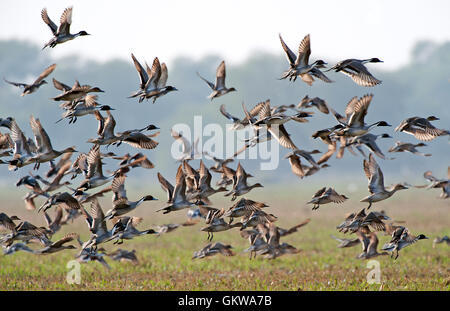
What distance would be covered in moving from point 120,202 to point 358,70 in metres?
5.27

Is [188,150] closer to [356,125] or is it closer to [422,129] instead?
[356,125]

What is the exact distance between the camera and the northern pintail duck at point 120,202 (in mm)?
11766

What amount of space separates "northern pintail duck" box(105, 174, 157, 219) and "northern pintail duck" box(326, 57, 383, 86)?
4443 mm

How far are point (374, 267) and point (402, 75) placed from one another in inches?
6182

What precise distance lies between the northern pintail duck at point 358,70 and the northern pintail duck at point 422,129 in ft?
3.72

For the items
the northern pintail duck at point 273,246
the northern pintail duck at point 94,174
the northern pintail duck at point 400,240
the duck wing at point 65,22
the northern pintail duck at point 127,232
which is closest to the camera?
the northern pintail duck at point 400,240

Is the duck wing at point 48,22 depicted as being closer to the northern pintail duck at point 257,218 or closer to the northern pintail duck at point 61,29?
the northern pintail duck at point 61,29

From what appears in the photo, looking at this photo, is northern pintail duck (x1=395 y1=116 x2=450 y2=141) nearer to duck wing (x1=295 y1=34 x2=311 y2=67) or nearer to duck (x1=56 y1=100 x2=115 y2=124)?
duck wing (x1=295 y1=34 x2=311 y2=67)

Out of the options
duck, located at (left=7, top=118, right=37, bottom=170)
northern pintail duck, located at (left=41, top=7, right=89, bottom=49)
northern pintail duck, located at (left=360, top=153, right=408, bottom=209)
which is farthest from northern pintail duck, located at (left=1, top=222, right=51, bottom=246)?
northern pintail duck, located at (left=360, top=153, right=408, bottom=209)

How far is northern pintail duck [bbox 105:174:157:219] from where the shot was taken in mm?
11766

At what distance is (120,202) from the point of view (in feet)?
38.4

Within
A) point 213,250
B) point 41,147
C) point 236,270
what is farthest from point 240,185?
point 236,270

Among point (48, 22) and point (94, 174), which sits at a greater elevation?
point (48, 22)

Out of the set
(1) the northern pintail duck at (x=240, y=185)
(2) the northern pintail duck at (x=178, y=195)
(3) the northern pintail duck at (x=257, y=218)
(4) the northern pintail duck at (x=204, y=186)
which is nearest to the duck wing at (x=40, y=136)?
(2) the northern pintail duck at (x=178, y=195)
